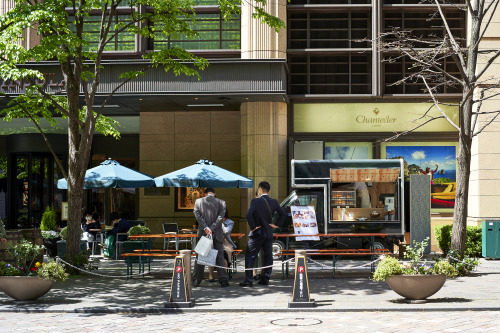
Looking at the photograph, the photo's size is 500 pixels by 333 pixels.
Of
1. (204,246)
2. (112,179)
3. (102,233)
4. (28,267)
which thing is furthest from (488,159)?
(28,267)

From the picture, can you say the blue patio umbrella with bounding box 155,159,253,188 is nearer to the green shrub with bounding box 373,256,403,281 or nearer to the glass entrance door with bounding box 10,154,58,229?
the green shrub with bounding box 373,256,403,281

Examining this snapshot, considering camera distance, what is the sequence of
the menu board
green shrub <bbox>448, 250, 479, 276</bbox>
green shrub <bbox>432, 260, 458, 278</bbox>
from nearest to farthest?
green shrub <bbox>432, 260, 458, 278</bbox> → green shrub <bbox>448, 250, 479, 276</bbox> → the menu board

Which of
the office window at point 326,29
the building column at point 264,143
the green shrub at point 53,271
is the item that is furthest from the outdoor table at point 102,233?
the office window at point 326,29

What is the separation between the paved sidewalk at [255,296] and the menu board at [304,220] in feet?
8.62

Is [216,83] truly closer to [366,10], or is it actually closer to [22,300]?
[366,10]

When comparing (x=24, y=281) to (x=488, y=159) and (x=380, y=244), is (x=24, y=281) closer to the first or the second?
(x=380, y=244)

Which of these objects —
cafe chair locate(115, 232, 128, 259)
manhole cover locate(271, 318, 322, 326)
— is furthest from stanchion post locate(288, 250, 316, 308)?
cafe chair locate(115, 232, 128, 259)

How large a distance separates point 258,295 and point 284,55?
37.1 feet

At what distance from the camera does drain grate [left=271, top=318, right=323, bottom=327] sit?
387 inches

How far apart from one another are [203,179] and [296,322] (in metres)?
7.71

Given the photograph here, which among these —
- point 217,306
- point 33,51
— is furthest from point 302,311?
point 33,51

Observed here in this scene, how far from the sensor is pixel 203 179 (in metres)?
17.2

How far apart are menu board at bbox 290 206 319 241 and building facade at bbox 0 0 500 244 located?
308cm

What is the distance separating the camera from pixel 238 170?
77.2 ft
